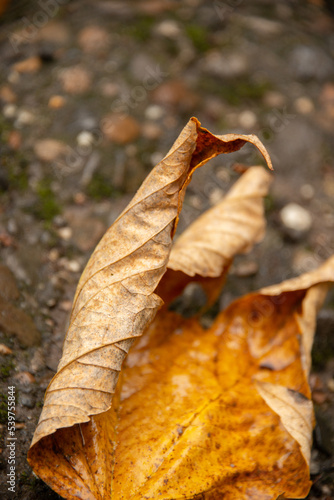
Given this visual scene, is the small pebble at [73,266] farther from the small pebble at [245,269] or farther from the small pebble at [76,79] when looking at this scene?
the small pebble at [76,79]

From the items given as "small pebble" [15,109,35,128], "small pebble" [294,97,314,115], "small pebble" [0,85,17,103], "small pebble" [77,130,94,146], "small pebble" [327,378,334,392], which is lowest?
"small pebble" [327,378,334,392]

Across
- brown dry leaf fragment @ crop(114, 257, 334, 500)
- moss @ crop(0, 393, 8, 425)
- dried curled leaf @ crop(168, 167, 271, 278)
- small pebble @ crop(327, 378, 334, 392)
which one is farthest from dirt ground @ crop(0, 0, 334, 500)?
dried curled leaf @ crop(168, 167, 271, 278)

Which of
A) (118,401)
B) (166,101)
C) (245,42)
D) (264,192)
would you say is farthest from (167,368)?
(245,42)

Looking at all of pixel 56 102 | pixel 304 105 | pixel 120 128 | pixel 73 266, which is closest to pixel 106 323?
pixel 73 266

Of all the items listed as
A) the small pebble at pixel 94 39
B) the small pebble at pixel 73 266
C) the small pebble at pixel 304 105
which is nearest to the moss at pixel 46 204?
the small pebble at pixel 73 266

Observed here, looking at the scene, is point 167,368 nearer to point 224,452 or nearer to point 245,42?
point 224,452

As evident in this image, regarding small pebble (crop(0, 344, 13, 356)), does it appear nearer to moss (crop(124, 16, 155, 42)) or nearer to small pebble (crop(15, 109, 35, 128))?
small pebble (crop(15, 109, 35, 128))

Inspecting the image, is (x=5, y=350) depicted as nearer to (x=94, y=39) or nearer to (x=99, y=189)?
(x=99, y=189)
